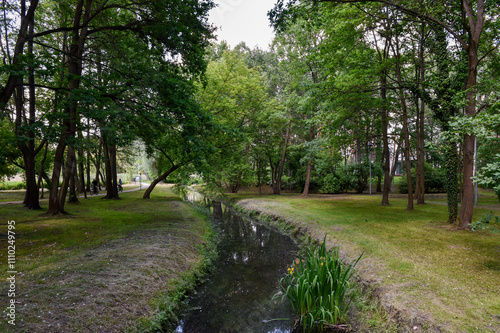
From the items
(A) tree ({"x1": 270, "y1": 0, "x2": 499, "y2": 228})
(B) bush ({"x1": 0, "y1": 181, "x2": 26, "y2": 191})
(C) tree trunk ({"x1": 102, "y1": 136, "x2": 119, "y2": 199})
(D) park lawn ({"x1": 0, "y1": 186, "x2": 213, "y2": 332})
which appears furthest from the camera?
(B) bush ({"x1": 0, "y1": 181, "x2": 26, "y2": 191})

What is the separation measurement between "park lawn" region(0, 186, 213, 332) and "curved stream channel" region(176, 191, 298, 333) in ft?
1.57

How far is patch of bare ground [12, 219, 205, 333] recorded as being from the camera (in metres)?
3.24

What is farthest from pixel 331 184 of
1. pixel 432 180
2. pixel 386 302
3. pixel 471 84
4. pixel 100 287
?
pixel 100 287

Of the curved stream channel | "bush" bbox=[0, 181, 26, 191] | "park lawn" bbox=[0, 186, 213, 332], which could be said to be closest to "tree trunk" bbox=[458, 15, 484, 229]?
the curved stream channel

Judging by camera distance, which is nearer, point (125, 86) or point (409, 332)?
point (409, 332)

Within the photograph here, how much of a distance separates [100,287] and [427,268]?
613cm

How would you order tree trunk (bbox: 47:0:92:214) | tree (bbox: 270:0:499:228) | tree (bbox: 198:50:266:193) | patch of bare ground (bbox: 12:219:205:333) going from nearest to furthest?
patch of bare ground (bbox: 12:219:205:333)
tree (bbox: 270:0:499:228)
tree trunk (bbox: 47:0:92:214)
tree (bbox: 198:50:266:193)

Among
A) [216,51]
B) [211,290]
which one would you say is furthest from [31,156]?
[216,51]

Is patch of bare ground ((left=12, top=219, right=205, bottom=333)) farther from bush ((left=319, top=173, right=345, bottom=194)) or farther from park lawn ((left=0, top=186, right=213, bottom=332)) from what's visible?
bush ((left=319, top=173, right=345, bottom=194))

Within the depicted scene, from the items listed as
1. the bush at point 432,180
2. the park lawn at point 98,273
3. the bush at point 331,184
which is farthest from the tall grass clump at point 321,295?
the bush at point 432,180

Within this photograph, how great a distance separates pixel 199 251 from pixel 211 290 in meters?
2.01

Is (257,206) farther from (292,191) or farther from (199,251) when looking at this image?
(292,191)

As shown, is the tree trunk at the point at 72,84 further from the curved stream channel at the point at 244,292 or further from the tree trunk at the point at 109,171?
the curved stream channel at the point at 244,292

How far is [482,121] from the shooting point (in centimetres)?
448
